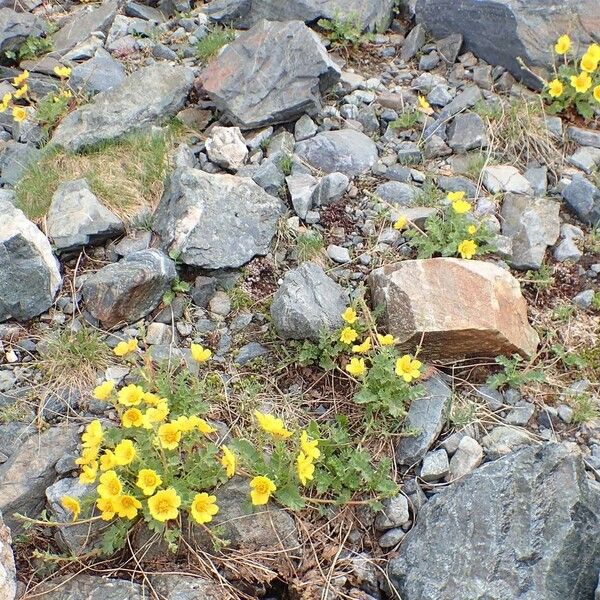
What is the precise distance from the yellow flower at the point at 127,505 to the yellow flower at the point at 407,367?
1293 mm

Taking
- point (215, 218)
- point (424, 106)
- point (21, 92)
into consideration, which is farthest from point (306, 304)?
point (21, 92)

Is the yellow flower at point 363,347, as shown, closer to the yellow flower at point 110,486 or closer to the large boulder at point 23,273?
the yellow flower at point 110,486

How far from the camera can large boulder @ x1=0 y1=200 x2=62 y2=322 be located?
4023 millimetres

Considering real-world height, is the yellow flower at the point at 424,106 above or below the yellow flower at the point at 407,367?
above

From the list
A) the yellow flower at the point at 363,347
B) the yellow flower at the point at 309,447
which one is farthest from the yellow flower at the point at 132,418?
the yellow flower at the point at 363,347

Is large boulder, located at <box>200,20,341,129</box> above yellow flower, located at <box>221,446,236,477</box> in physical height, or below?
above

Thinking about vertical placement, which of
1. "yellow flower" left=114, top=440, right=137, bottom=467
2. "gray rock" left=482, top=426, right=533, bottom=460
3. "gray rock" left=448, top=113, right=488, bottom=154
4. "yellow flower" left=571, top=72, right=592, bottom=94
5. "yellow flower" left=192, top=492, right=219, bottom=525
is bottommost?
"gray rock" left=482, top=426, right=533, bottom=460

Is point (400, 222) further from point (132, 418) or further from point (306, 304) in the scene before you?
point (132, 418)

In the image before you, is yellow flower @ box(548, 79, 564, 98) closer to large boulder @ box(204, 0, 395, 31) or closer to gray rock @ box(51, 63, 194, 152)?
large boulder @ box(204, 0, 395, 31)

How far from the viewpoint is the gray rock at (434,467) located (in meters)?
3.45

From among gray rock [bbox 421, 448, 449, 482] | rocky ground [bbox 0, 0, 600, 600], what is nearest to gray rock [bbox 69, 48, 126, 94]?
rocky ground [bbox 0, 0, 600, 600]

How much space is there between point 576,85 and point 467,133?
770 mm

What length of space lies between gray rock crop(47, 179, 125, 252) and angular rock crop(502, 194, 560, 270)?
224cm

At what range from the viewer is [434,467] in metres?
3.46
